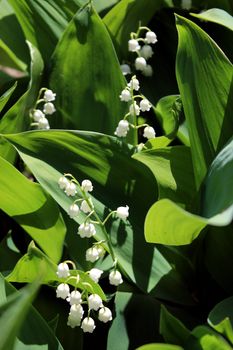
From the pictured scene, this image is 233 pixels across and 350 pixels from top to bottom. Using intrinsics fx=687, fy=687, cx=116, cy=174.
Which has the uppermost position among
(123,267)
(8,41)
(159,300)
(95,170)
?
(8,41)

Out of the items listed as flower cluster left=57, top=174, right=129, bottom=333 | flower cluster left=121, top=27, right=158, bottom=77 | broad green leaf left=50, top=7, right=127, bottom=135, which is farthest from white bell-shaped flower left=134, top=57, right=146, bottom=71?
flower cluster left=57, top=174, right=129, bottom=333

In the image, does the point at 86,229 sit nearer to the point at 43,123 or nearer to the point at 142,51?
the point at 43,123

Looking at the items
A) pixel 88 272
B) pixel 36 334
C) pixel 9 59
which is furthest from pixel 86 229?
pixel 9 59

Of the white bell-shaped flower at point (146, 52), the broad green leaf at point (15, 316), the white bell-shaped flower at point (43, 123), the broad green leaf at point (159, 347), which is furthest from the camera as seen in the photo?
the white bell-shaped flower at point (146, 52)

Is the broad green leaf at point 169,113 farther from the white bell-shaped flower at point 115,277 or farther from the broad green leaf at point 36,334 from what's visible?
the broad green leaf at point 36,334

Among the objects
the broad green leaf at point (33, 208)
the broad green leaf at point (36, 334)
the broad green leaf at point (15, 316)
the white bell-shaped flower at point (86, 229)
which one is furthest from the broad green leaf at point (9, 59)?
the broad green leaf at point (15, 316)

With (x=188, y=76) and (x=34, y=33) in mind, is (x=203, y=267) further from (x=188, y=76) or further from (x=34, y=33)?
(x=34, y=33)

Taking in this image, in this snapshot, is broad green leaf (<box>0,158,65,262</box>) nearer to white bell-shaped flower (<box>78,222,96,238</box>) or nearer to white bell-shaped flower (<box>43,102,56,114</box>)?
white bell-shaped flower (<box>78,222,96,238</box>)

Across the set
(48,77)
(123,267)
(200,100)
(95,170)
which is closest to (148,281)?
(123,267)
